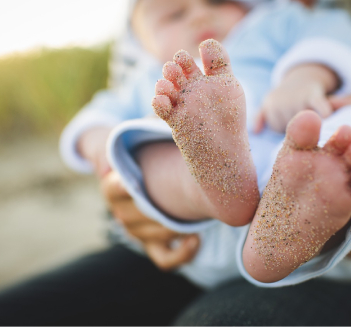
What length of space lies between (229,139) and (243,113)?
4 cm

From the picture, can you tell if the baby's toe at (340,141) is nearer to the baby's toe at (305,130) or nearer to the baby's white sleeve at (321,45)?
the baby's toe at (305,130)

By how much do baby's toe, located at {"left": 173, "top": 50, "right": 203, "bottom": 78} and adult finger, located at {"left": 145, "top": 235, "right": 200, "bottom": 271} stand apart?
0.43m

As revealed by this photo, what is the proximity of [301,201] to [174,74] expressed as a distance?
218mm

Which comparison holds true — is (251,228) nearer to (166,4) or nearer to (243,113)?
(243,113)

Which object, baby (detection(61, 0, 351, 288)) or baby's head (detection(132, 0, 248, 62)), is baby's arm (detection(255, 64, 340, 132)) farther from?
baby's head (detection(132, 0, 248, 62))

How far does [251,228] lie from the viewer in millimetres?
381

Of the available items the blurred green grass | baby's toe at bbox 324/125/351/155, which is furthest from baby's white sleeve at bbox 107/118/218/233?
the blurred green grass

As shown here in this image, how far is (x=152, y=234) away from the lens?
2.47 feet

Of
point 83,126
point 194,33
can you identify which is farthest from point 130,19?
point 83,126

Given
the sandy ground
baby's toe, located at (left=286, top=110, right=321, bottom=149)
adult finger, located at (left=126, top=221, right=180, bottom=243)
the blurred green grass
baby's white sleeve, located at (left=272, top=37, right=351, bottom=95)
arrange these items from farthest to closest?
the blurred green grass → the sandy ground → adult finger, located at (left=126, top=221, right=180, bottom=243) → baby's white sleeve, located at (left=272, top=37, right=351, bottom=95) → baby's toe, located at (left=286, top=110, right=321, bottom=149)

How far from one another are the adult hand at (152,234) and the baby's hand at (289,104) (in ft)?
1.05

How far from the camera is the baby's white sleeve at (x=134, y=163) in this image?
20.0 inches

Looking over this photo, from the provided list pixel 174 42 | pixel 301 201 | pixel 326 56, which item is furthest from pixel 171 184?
pixel 174 42

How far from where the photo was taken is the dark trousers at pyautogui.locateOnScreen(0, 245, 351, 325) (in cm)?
53
